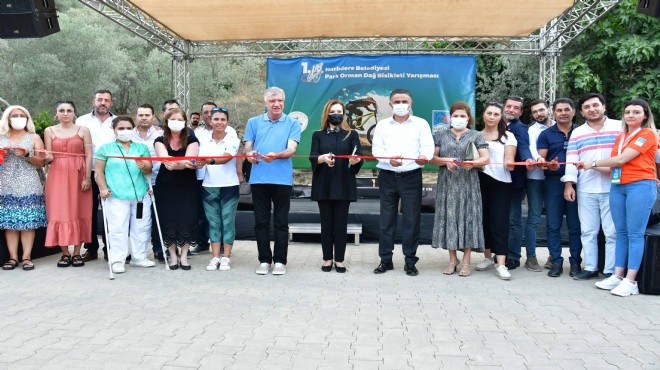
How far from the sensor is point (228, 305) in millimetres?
4305

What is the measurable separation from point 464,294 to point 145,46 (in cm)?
2282

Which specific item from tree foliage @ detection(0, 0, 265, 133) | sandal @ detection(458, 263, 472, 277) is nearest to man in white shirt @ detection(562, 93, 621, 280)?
sandal @ detection(458, 263, 472, 277)

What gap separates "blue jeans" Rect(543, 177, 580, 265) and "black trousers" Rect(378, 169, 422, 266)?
1.25 metres

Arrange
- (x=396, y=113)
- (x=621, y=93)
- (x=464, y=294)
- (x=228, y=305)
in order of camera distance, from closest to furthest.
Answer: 1. (x=228, y=305)
2. (x=464, y=294)
3. (x=396, y=113)
4. (x=621, y=93)

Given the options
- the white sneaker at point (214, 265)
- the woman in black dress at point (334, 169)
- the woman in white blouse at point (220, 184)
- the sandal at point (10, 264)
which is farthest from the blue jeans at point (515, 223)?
the sandal at point (10, 264)

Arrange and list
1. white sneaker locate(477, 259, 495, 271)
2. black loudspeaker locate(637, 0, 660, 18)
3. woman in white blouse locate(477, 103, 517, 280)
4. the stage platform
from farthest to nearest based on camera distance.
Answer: the stage platform < white sneaker locate(477, 259, 495, 271) < woman in white blouse locate(477, 103, 517, 280) < black loudspeaker locate(637, 0, 660, 18)

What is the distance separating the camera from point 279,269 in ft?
18.1

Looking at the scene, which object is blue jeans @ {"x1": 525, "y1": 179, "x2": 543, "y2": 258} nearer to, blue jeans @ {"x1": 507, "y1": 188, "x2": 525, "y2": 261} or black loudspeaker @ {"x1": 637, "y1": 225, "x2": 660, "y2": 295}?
blue jeans @ {"x1": 507, "y1": 188, "x2": 525, "y2": 261}

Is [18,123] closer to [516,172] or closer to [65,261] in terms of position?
[65,261]

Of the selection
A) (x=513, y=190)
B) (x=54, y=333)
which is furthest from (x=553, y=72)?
(x=54, y=333)

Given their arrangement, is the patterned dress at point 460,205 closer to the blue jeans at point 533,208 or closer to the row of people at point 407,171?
the row of people at point 407,171

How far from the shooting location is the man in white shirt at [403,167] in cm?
534

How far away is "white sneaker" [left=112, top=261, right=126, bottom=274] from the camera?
550 cm

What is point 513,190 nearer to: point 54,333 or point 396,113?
point 396,113
